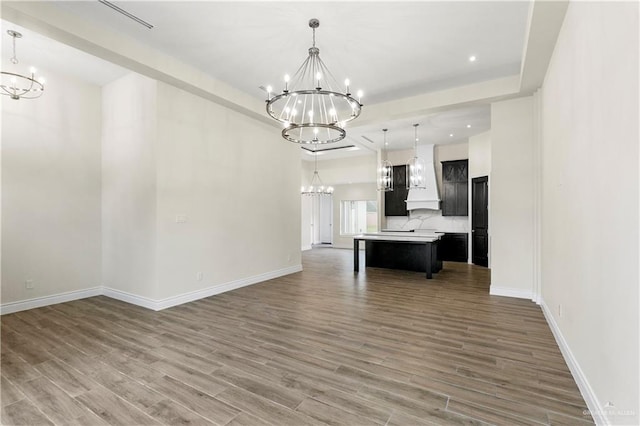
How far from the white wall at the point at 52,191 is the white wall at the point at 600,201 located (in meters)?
6.48

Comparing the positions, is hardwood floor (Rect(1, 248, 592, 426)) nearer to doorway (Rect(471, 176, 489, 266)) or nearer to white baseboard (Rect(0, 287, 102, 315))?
white baseboard (Rect(0, 287, 102, 315))

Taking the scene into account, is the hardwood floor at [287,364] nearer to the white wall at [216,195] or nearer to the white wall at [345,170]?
the white wall at [216,195]

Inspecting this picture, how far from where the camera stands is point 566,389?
2.29 m

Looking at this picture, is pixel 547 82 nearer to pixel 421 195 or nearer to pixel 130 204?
pixel 421 195

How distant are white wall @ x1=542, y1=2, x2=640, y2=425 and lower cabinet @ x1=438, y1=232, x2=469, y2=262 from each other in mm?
5708

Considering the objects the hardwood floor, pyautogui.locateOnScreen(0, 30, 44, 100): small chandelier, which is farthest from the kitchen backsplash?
pyautogui.locateOnScreen(0, 30, 44, 100): small chandelier

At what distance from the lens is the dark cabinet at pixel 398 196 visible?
997 cm

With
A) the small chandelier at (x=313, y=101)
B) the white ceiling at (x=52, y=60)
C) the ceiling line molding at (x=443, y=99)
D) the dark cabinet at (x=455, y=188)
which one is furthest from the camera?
the dark cabinet at (x=455, y=188)

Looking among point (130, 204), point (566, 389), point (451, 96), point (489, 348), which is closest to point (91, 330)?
point (130, 204)

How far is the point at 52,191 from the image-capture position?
464 centimetres

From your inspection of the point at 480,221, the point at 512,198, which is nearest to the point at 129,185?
the point at 512,198

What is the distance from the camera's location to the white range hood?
9.27 metres

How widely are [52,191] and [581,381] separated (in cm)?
678

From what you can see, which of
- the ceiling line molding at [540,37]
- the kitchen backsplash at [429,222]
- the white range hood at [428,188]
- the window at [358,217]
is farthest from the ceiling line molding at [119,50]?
the window at [358,217]
